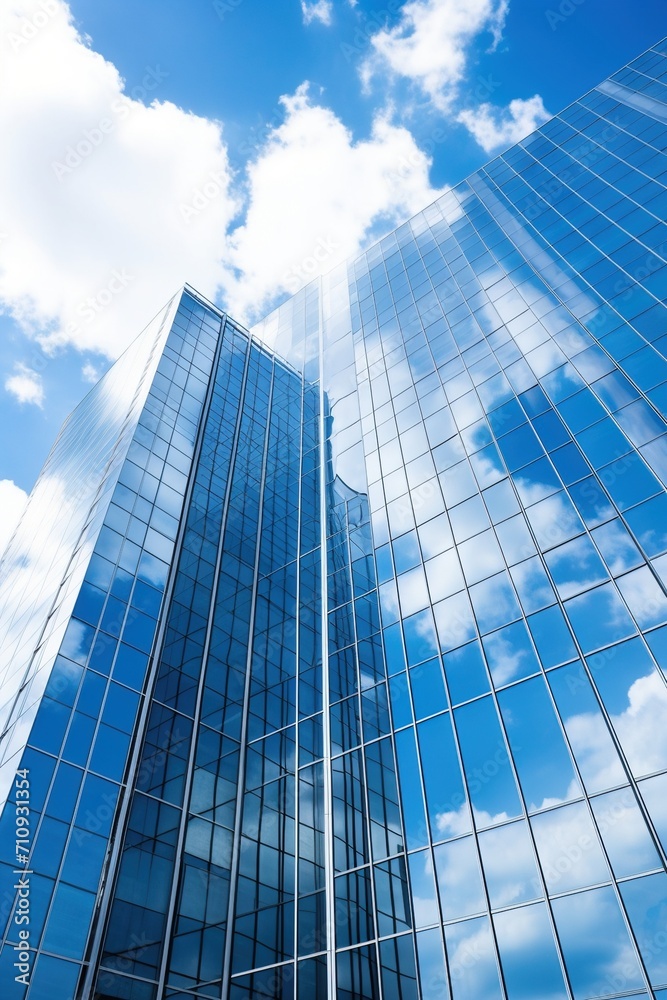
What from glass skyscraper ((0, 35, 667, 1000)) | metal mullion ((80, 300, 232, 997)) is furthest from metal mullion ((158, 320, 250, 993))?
metal mullion ((80, 300, 232, 997))

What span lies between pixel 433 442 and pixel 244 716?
15530 mm

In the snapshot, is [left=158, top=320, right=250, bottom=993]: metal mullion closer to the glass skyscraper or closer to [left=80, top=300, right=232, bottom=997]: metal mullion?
the glass skyscraper

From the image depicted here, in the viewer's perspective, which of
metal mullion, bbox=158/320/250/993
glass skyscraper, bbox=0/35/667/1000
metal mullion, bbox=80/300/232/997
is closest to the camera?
glass skyscraper, bbox=0/35/667/1000

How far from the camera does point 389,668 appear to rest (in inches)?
1014

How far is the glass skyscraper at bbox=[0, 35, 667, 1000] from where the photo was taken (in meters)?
18.3

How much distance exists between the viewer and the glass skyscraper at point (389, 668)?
1827cm

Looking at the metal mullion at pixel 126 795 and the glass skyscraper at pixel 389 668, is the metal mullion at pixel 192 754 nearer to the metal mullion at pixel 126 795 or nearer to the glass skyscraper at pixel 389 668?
the glass skyscraper at pixel 389 668

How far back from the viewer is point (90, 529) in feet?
103

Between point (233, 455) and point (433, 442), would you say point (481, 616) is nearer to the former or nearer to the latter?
point (433, 442)

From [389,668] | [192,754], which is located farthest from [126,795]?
[389,668]

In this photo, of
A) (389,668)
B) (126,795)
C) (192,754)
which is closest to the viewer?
(126,795)

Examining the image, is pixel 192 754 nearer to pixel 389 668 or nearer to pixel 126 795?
pixel 126 795

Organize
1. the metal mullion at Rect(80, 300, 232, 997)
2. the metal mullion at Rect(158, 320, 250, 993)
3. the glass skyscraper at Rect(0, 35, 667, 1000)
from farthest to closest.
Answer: the metal mullion at Rect(158, 320, 250, 993), the metal mullion at Rect(80, 300, 232, 997), the glass skyscraper at Rect(0, 35, 667, 1000)

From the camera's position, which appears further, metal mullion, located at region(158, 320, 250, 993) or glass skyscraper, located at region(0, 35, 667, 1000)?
metal mullion, located at region(158, 320, 250, 993)
